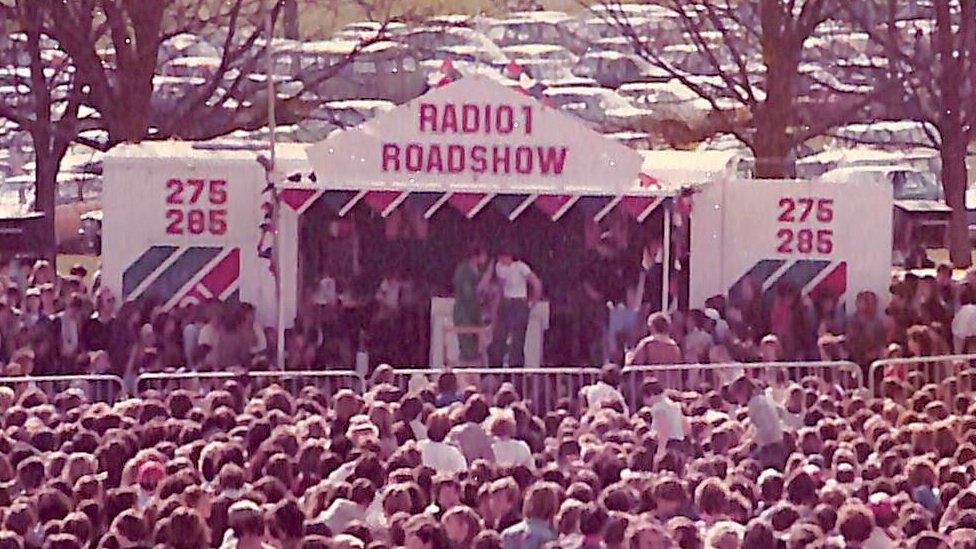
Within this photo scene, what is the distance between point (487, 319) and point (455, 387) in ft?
16.4

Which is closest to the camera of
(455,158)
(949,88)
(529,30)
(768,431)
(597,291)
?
(768,431)

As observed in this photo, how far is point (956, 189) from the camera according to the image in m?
32.8

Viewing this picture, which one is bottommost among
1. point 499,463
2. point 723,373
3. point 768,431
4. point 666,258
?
point 499,463

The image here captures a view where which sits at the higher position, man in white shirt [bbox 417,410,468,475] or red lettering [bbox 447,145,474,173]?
red lettering [bbox 447,145,474,173]

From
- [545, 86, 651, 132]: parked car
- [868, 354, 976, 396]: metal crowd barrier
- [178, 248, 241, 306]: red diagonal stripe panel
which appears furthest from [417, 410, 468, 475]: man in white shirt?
[545, 86, 651, 132]: parked car

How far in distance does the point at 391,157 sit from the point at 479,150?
0.74 metres

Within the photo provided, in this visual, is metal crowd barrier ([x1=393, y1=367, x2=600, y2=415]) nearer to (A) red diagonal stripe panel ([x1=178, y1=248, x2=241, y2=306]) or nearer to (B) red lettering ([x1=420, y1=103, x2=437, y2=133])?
(B) red lettering ([x1=420, y1=103, x2=437, y2=133])

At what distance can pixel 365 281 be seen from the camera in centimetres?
2233

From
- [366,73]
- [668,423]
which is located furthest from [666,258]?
[366,73]

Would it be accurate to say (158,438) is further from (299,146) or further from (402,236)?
(299,146)

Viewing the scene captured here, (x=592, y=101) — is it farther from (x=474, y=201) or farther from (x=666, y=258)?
(x=474, y=201)

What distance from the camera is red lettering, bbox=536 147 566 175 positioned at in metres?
21.4

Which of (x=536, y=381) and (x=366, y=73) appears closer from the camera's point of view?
(x=536, y=381)

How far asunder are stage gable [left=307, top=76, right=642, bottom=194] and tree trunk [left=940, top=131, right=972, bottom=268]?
12008 mm
